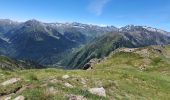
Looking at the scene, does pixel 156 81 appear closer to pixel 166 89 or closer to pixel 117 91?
pixel 166 89

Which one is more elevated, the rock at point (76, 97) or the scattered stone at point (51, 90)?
the scattered stone at point (51, 90)

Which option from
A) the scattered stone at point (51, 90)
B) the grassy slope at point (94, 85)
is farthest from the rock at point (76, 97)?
the scattered stone at point (51, 90)

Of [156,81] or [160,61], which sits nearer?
[156,81]

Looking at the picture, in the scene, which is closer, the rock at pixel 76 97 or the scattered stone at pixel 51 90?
the rock at pixel 76 97

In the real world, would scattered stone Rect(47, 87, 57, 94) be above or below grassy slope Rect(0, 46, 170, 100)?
above

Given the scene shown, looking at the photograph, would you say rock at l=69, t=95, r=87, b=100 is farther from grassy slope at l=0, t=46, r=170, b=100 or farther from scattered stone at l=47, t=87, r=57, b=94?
scattered stone at l=47, t=87, r=57, b=94

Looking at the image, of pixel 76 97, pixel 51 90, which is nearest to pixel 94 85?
pixel 51 90

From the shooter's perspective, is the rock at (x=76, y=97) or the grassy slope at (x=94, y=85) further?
the grassy slope at (x=94, y=85)

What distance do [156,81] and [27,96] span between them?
2543 centimetres

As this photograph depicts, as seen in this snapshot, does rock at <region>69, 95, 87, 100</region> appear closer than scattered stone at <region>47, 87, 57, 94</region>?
Yes

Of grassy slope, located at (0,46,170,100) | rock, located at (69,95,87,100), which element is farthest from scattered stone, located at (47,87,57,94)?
rock, located at (69,95,87,100)

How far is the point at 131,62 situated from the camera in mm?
88188

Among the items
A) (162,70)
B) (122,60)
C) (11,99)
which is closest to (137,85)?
(11,99)

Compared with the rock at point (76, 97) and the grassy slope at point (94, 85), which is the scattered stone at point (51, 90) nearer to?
the grassy slope at point (94, 85)
